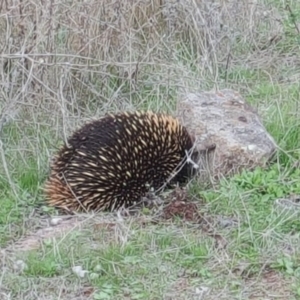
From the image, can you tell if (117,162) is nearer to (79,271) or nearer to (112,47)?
(79,271)

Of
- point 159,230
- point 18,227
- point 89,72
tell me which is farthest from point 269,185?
point 89,72

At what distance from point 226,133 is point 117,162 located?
0.55 meters

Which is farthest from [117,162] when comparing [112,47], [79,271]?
[112,47]

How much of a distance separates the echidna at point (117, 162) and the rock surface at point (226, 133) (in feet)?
0.37

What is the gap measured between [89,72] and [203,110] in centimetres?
94

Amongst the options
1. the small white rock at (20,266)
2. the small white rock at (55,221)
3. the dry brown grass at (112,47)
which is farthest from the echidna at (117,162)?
the small white rock at (20,266)

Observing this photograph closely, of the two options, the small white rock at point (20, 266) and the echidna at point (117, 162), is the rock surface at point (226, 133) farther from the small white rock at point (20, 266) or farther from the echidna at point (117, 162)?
the small white rock at point (20, 266)

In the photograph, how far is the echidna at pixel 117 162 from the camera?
3818mm

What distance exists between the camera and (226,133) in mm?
3982

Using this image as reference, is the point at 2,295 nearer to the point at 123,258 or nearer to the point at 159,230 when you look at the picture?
the point at 123,258

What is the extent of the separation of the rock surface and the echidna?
114 millimetres

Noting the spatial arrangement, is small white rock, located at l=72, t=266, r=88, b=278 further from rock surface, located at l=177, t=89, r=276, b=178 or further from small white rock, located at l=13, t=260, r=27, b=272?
rock surface, located at l=177, t=89, r=276, b=178

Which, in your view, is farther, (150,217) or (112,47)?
(112,47)

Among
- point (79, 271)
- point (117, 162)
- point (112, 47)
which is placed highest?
point (112, 47)
